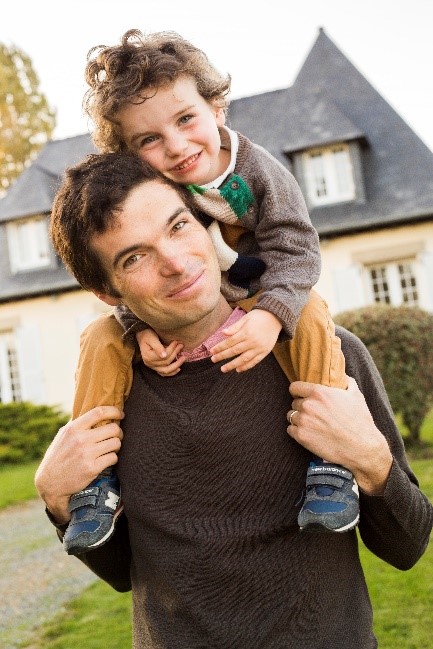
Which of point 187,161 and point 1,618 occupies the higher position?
point 187,161

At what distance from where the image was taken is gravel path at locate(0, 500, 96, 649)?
18.7 feet

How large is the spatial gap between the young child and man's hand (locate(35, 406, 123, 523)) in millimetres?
49

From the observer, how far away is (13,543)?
27.8 feet

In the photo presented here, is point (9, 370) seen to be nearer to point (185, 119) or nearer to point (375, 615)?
point (375, 615)

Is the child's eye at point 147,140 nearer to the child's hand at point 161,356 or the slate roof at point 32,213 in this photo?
the child's hand at point 161,356

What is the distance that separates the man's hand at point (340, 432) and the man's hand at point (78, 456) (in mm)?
502

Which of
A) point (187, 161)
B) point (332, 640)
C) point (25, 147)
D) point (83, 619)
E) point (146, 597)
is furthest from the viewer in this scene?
point (25, 147)

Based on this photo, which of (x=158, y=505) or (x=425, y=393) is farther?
(x=425, y=393)

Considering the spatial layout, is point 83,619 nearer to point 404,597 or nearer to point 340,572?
point 404,597

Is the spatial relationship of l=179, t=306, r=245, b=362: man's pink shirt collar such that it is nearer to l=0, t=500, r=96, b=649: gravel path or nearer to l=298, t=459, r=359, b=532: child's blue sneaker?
l=298, t=459, r=359, b=532: child's blue sneaker

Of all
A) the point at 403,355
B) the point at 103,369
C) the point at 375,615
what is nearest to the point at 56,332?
the point at 403,355

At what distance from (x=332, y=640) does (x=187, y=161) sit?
1416 millimetres

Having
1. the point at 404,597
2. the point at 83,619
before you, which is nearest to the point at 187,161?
the point at 404,597

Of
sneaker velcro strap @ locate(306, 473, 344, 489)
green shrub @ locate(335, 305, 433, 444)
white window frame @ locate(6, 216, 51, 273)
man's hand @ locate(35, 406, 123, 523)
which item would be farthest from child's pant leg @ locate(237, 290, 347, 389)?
white window frame @ locate(6, 216, 51, 273)
